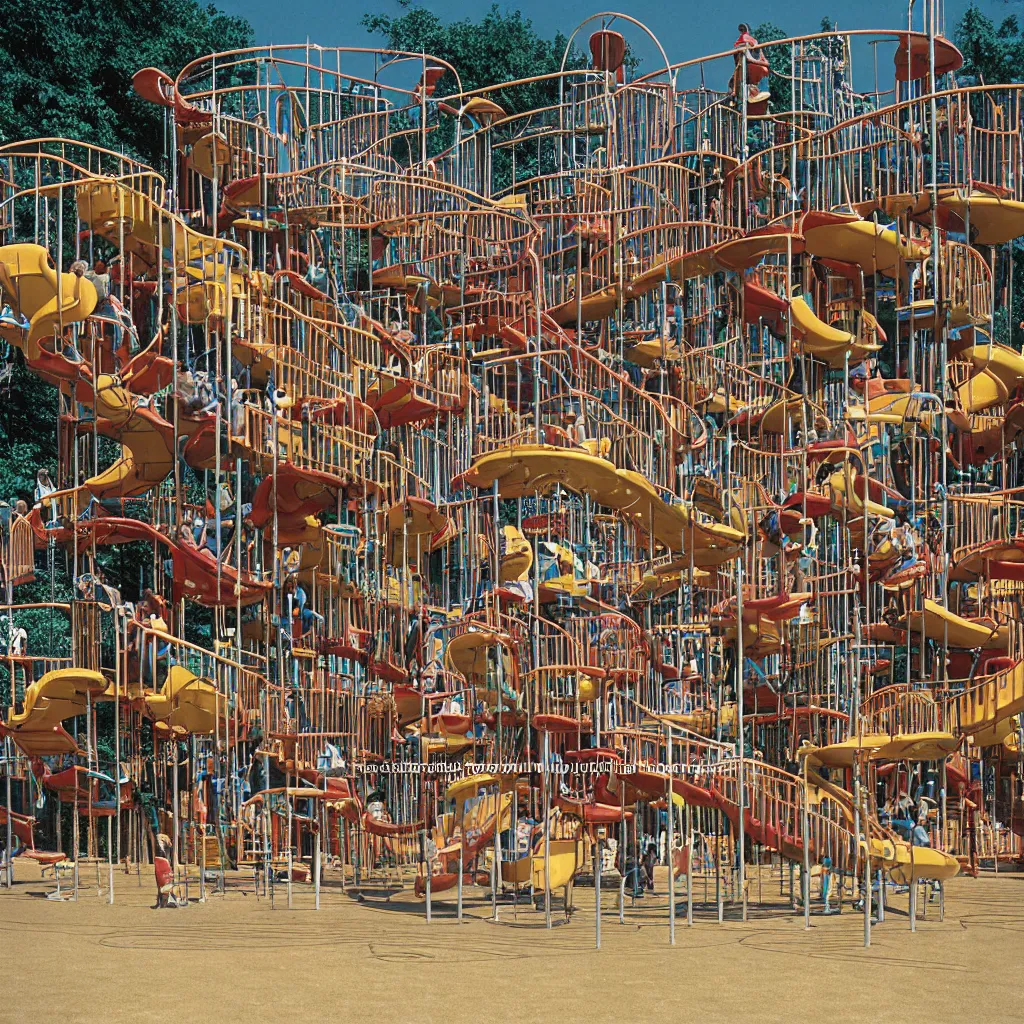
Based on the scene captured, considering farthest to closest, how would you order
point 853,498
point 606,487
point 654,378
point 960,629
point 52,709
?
point 654,378, point 960,629, point 853,498, point 52,709, point 606,487

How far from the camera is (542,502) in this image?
97.1 ft

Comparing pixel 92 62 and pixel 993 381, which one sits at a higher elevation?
pixel 92 62

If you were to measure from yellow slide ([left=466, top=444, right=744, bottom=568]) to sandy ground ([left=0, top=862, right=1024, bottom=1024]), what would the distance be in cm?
379

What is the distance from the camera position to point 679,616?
25094mm

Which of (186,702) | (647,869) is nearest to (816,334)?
(647,869)

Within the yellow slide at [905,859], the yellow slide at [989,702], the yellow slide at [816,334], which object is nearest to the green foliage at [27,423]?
the yellow slide at [816,334]

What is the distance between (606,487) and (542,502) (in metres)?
7.99

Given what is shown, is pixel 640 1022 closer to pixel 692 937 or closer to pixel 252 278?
pixel 692 937

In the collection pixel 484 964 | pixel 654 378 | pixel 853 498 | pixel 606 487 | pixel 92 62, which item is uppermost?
pixel 92 62

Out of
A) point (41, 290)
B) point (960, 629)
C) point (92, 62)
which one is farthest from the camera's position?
point (92, 62)

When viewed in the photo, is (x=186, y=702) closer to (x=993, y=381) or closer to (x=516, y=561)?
(x=516, y=561)

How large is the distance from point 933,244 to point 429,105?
10.2m

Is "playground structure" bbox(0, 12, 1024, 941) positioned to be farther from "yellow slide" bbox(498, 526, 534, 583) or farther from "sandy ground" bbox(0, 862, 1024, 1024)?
"sandy ground" bbox(0, 862, 1024, 1024)

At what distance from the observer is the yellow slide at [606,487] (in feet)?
68.5
